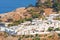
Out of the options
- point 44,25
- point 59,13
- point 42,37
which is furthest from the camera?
point 59,13

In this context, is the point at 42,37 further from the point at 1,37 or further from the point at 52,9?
the point at 52,9

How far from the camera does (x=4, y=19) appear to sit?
5291cm

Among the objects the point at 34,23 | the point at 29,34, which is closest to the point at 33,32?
the point at 29,34

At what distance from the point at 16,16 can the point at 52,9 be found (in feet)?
15.5

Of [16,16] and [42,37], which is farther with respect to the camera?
[16,16]

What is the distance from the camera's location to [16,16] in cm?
5359

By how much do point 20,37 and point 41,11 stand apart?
496 inches

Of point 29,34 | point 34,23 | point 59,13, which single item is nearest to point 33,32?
point 29,34

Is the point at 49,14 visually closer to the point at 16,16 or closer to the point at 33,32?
the point at 16,16

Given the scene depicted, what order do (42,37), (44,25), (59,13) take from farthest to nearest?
(59,13), (44,25), (42,37)

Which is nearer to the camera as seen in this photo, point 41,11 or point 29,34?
point 29,34

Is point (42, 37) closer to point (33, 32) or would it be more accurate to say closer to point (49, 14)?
point (33, 32)

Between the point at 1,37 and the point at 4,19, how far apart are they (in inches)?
388

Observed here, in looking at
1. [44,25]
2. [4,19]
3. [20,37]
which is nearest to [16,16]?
[4,19]
